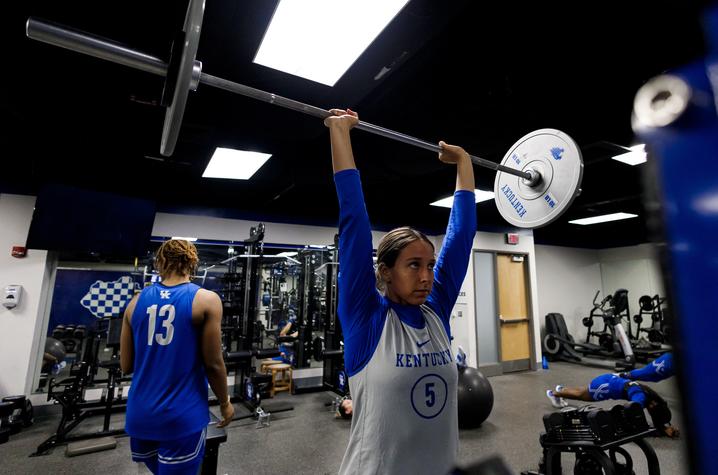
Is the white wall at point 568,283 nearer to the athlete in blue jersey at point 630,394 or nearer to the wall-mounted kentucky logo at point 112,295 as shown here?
the athlete in blue jersey at point 630,394

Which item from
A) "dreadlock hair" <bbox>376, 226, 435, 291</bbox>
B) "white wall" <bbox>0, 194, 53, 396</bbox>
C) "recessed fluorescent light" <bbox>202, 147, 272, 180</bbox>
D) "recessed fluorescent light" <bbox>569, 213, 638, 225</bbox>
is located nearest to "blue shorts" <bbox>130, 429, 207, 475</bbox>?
"dreadlock hair" <bbox>376, 226, 435, 291</bbox>

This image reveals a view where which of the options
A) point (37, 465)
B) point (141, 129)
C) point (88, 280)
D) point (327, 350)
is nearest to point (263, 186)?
point (141, 129)

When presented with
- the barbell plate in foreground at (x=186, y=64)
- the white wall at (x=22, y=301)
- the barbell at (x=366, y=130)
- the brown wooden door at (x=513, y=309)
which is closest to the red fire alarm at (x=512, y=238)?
the brown wooden door at (x=513, y=309)

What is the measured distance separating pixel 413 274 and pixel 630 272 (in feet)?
32.6

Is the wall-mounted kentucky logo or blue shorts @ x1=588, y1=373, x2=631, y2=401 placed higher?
the wall-mounted kentucky logo

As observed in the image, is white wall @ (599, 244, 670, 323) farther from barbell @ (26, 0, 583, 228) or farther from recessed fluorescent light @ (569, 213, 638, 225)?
barbell @ (26, 0, 583, 228)

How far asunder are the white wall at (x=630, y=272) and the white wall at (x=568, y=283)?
0.73 feet

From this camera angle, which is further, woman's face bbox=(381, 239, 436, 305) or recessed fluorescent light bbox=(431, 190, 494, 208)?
recessed fluorescent light bbox=(431, 190, 494, 208)

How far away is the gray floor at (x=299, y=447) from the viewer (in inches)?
108

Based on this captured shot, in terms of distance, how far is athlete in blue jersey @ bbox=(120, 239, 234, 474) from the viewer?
4.86 feet

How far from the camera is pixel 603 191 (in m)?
5.01

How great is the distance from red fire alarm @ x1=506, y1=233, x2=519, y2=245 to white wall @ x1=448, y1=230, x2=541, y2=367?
0.07 m

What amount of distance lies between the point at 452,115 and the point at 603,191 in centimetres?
348

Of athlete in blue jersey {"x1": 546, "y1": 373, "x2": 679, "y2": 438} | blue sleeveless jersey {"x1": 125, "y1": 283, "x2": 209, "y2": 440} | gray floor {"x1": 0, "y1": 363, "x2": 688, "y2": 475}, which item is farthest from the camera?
gray floor {"x1": 0, "y1": 363, "x2": 688, "y2": 475}
